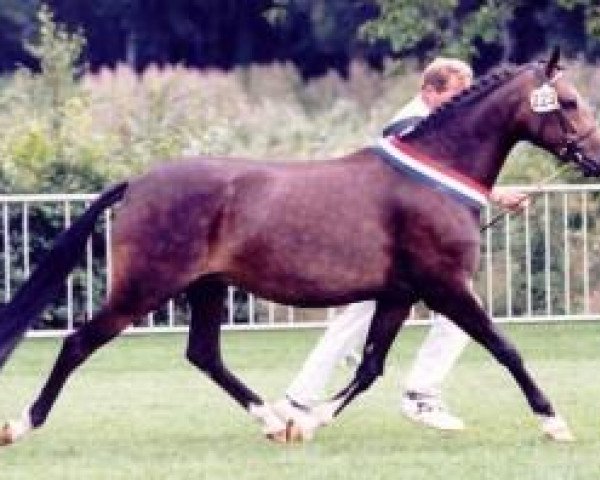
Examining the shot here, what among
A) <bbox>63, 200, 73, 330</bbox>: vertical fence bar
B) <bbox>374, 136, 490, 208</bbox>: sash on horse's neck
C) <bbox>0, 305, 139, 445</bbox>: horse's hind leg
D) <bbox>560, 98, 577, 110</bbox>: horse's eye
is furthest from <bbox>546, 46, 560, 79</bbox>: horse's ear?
<bbox>63, 200, 73, 330</bbox>: vertical fence bar

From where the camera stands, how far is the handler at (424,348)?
1362cm

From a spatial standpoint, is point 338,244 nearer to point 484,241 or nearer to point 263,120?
point 484,241

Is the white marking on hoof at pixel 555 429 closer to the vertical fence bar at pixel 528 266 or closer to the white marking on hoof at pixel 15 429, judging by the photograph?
the white marking on hoof at pixel 15 429

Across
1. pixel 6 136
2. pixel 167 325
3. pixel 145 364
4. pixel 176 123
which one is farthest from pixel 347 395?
pixel 176 123

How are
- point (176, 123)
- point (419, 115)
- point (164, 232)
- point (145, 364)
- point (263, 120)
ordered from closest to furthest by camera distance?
point (164, 232) < point (419, 115) < point (145, 364) < point (176, 123) < point (263, 120)

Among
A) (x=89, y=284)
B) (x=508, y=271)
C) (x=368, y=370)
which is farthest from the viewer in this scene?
(x=508, y=271)

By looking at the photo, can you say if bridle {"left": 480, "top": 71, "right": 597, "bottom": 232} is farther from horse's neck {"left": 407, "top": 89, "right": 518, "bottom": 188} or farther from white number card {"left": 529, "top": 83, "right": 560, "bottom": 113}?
horse's neck {"left": 407, "top": 89, "right": 518, "bottom": 188}

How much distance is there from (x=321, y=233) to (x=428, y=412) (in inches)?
49.9

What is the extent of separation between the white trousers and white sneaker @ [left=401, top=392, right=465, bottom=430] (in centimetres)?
4

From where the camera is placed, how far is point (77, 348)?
1289cm

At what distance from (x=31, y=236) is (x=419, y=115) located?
706 cm

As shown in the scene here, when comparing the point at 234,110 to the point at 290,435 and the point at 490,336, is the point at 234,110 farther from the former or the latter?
the point at 490,336

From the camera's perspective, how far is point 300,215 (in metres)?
12.9

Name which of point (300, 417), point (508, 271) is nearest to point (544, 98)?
point (300, 417)
